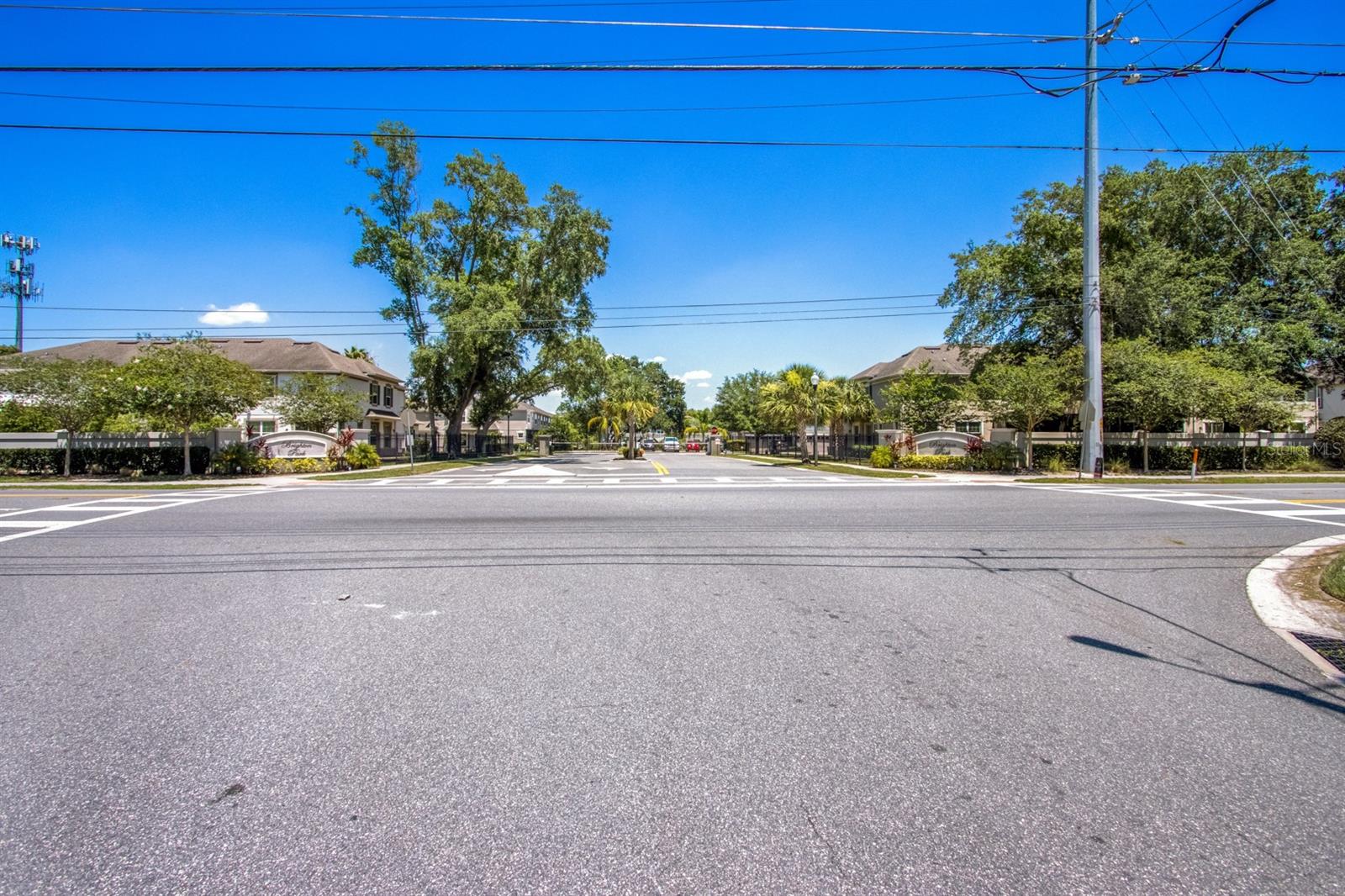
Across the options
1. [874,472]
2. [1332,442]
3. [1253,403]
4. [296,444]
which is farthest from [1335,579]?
[296,444]

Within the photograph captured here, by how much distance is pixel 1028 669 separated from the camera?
4758mm

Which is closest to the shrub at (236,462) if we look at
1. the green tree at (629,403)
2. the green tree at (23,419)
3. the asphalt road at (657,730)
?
the green tree at (23,419)

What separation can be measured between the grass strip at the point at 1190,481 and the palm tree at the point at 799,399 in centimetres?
1462

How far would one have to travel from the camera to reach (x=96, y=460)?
26219 millimetres

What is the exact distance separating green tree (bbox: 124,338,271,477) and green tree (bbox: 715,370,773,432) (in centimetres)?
5607

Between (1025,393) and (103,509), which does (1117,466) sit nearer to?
(1025,393)

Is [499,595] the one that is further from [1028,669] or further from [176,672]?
[1028,669]

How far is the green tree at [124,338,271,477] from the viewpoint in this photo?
23281 millimetres

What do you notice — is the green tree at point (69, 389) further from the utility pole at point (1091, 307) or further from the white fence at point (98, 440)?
the utility pole at point (1091, 307)

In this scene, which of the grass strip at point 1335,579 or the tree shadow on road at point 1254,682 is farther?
the grass strip at point 1335,579

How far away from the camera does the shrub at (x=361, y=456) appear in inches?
1214

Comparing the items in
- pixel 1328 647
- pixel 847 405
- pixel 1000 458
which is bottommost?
pixel 1328 647

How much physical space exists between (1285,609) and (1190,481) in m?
20.5

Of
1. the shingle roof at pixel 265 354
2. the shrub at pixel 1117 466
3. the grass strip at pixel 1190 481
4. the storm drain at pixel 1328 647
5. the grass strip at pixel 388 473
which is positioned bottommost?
the grass strip at pixel 388 473
